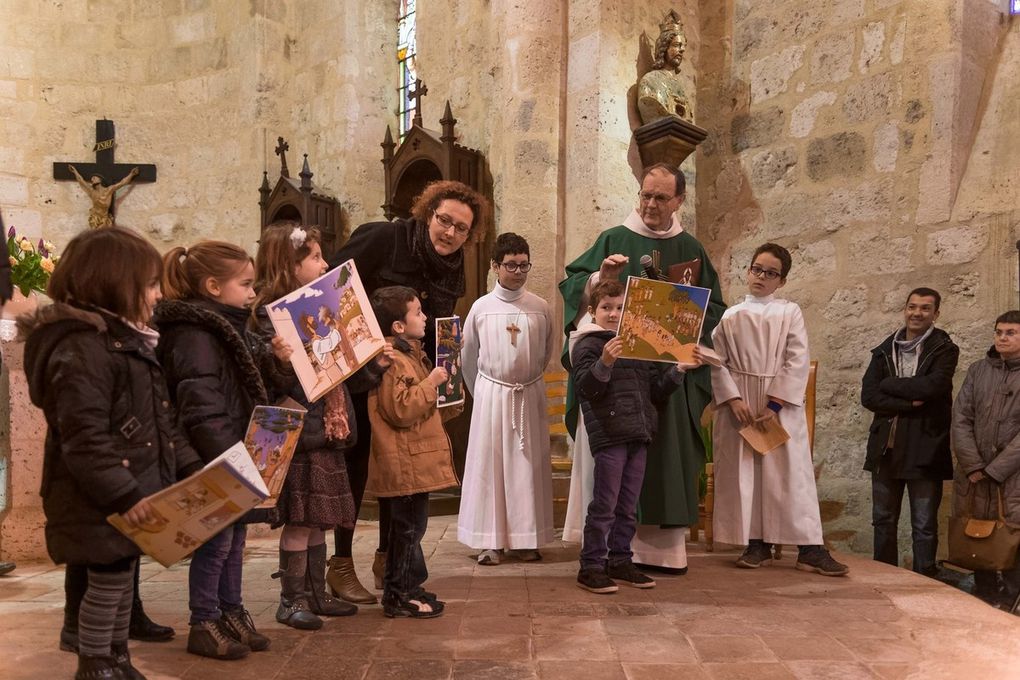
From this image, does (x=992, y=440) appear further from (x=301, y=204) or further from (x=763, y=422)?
(x=301, y=204)

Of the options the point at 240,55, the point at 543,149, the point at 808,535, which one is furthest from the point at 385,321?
the point at 240,55

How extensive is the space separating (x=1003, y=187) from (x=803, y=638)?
379 centimetres

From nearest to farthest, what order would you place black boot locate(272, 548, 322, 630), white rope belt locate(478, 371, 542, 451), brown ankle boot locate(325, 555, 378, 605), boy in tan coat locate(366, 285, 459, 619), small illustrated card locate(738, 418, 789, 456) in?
black boot locate(272, 548, 322, 630), boy in tan coat locate(366, 285, 459, 619), brown ankle boot locate(325, 555, 378, 605), small illustrated card locate(738, 418, 789, 456), white rope belt locate(478, 371, 542, 451)

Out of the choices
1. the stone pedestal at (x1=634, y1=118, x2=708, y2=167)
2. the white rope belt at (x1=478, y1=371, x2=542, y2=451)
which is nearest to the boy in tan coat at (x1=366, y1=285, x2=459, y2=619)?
the white rope belt at (x1=478, y1=371, x2=542, y2=451)

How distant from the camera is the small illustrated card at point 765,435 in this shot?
4332 millimetres

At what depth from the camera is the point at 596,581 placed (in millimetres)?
3686

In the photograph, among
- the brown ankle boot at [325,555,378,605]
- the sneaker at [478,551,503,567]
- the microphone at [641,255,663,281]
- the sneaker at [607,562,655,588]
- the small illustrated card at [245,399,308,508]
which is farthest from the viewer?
the sneaker at [478,551,503,567]

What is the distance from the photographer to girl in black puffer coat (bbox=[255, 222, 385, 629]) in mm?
3000

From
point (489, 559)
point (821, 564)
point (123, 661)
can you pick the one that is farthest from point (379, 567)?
point (821, 564)

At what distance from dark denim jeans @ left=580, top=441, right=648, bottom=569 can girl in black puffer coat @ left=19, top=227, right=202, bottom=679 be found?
1913 mm

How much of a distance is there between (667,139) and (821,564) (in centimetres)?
335

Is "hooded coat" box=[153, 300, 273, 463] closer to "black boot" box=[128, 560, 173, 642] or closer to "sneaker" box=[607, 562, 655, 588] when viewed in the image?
"black boot" box=[128, 560, 173, 642]

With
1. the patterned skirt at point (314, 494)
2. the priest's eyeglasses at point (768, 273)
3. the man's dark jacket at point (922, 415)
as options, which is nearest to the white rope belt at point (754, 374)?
the priest's eyeglasses at point (768, 273)

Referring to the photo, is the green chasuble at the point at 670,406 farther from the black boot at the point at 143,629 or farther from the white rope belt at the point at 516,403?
the black boot at the point at 143,629
